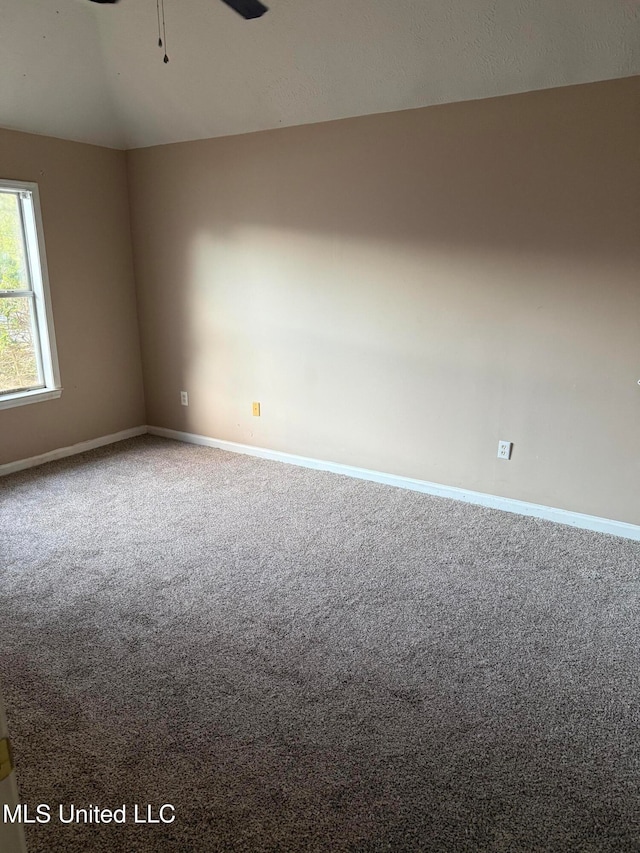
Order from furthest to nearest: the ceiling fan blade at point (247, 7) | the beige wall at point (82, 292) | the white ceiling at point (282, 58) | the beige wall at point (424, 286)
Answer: the beige wall at point (82, 292) → the beige wall at point (424, 286) → the white ceiling at point (282, 58) → the ceiling fan blade at point (247, 7)

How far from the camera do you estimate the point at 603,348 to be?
125 inches

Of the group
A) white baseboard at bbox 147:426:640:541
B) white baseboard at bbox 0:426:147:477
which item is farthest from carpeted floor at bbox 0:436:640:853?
white baseboard at bbox 0:426:147:477

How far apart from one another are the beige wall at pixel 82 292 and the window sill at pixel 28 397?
0.04 metres

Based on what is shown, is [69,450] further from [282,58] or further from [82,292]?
[282,58]

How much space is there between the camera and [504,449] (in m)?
3.59

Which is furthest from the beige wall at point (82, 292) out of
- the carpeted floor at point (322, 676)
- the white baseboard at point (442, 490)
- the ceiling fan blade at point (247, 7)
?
the ceiling fan blade at point (247, 7)

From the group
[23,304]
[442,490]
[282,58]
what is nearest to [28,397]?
[23,304]

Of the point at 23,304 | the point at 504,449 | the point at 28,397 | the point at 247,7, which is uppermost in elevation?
the point at 247,7

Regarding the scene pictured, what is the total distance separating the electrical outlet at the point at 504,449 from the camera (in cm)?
357

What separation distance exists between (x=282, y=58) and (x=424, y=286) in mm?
1542

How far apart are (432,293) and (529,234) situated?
2.10 ft

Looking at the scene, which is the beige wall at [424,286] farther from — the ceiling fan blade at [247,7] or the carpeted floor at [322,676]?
the ceiling fan blade at [247,7]

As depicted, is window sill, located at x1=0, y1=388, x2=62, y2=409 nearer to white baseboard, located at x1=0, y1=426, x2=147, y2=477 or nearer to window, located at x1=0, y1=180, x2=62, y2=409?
window, located at x1=0, y1=180, x2=62, y2=409

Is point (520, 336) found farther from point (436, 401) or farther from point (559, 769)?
point (559, 769)
